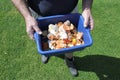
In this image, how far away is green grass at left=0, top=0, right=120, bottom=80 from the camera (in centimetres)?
344

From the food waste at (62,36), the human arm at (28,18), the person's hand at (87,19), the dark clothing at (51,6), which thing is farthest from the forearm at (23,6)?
the person's hand at (87,19)

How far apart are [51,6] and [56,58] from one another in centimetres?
114

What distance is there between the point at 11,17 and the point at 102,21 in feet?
4.42

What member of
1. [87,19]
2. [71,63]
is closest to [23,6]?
[87,19]

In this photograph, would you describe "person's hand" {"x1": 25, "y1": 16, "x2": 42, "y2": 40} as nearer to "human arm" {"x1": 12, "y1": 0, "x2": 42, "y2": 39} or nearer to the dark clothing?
"human arm" {"x1": 12, "y1": 0, "x2": 42, "y2": 39}

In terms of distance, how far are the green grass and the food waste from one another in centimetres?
96

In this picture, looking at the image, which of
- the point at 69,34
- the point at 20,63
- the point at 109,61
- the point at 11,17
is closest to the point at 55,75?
the point at 20,63

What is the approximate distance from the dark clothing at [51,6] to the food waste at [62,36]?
0.14 m

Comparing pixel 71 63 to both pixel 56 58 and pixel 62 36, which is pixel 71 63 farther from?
pixel 62 36

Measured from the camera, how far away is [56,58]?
3656 mm

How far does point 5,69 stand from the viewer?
11.5 feet

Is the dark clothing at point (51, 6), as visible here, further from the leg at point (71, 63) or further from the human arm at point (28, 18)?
the leg at point (71, 63)

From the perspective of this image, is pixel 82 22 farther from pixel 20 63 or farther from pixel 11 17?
pixel 11 17

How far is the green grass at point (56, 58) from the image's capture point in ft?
11.3
